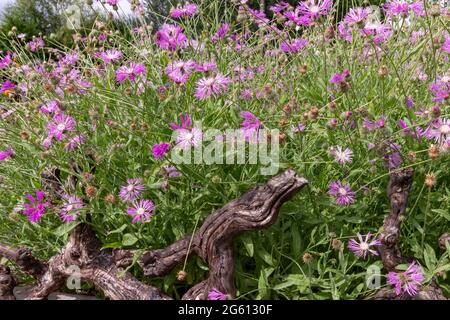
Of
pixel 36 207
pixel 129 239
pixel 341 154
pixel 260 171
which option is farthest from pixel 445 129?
pixel 36 207

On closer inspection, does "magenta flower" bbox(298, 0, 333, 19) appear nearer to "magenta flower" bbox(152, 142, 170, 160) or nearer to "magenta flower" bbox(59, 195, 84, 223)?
"magenta flower" bbox(152, 142, 170, 160)

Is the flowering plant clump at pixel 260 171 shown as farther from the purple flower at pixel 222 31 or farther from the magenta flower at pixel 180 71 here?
the purple flower at pixel 222 31

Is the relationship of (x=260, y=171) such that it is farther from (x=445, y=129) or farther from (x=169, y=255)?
(x=445, y=129)

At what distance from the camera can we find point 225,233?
1657mm

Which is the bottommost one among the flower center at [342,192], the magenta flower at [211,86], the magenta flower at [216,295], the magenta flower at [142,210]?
the magenta flower at [216,295]

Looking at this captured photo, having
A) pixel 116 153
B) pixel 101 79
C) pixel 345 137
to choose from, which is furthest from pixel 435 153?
pixel 101 79

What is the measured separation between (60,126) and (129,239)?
0.49 metres

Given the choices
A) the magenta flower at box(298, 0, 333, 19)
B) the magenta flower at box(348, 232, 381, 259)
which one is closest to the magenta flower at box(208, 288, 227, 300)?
the magenta flower at box(348, 232, 381, 259)

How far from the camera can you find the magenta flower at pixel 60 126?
1.82 metres

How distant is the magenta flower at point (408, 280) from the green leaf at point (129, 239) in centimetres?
91

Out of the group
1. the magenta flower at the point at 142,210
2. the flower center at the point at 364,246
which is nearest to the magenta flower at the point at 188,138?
the magenta flower at the point at 142,210

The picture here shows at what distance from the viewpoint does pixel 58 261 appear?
1.99 metres

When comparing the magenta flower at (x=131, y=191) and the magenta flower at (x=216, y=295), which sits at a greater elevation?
the magenta flower at (x=131, y=191)
